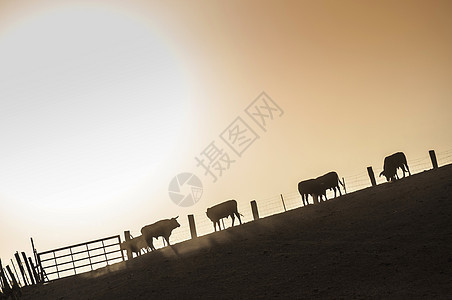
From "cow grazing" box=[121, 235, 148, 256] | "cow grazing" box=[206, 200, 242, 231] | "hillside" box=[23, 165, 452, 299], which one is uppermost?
"cow grazing" box=[206, 200, 242, 231]

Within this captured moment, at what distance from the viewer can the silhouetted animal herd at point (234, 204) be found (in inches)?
1140

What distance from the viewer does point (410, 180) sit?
74.2 ft

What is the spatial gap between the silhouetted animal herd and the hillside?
25.0 ft

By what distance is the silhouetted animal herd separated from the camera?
95.0 feet

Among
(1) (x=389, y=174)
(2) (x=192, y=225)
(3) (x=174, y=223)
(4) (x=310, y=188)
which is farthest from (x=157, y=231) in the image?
(1) (x=389, y=174)

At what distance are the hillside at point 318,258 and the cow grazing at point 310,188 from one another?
329 inches

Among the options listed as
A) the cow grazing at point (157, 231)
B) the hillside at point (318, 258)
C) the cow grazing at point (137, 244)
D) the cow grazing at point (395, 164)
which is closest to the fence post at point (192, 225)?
the hillside at point (318, 258)

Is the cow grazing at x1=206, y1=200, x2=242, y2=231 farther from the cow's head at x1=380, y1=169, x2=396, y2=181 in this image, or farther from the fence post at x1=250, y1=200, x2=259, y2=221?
the cow's head at x1=380, y1=169, x2=396, y2=181

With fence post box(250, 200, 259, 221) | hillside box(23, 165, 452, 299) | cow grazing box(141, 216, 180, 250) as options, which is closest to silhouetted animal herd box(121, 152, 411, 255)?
cow grazing box(141, 216, 180, 250)

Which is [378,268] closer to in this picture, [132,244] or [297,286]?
[297,286]

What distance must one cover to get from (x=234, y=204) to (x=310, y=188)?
4.82 m

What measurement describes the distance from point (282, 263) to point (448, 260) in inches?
184

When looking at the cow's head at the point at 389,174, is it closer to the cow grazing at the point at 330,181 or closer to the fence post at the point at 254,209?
the cow grazing at the point at 330,181

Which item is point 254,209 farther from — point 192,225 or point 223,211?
point 223,211
